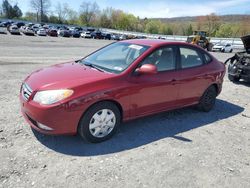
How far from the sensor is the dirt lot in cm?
311

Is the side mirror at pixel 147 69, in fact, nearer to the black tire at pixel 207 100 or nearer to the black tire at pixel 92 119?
the black tire at pixel 92 119

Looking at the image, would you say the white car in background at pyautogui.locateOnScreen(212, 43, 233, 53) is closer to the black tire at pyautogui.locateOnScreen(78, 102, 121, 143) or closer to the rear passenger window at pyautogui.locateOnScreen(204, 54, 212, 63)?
the rear passenger window at pyautogui.locateOnScreen(204, 54, 212, 63)

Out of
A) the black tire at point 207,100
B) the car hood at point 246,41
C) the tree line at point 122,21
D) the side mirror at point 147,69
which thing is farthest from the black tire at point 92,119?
the tree line at point 122,21

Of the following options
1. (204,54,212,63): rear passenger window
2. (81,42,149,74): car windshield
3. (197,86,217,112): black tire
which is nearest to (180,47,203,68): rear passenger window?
(204,54,212,63): rear passenger window

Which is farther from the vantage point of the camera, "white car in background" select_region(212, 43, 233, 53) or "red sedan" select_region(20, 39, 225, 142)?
"white car in background" select_region(212, 43, 233, 53)

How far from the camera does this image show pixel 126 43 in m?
5.03

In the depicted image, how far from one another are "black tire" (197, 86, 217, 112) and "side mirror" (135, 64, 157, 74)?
1992mm

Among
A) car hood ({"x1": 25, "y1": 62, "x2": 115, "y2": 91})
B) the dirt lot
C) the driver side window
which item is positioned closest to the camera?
the dirt lot

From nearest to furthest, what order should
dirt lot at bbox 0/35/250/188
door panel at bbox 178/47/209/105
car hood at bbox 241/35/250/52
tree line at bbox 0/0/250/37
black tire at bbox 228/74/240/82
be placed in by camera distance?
dirt lot at bbox 0/35/250/188
door panel at bbox 178/47/209/105
car hood at bbox 241/35/250/52
black tire at bbox 228/74/240/82
tree line at bbox 0/0/250/37

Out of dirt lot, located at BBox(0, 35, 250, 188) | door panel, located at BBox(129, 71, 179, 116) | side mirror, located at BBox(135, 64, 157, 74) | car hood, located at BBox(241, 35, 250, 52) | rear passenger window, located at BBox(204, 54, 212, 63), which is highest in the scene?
car hood, located at BBox(241, 35, 250, 52)

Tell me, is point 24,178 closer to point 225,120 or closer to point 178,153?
point 178,153

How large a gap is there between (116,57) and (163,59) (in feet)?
2.84

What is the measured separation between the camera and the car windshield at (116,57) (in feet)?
14.0

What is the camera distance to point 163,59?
4.70m
